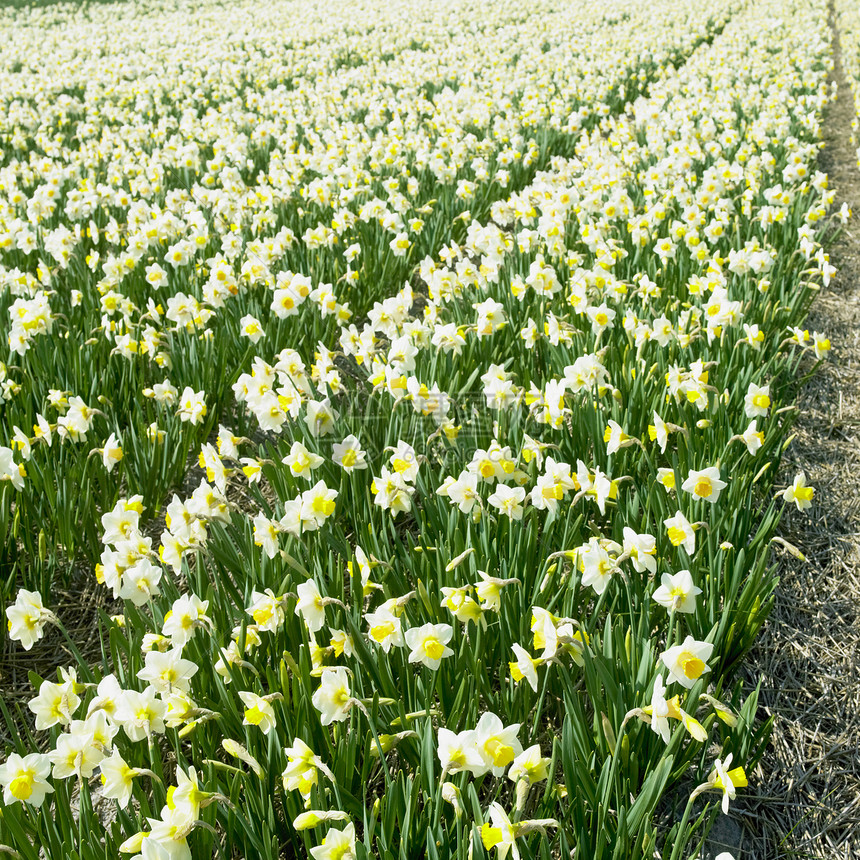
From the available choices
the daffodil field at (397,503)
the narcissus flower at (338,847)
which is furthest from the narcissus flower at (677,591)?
the narcissus flower at (338,847)

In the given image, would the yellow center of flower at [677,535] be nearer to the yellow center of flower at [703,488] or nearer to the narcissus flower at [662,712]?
the yellow center of flower at [703,488]

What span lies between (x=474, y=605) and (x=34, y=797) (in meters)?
1.03

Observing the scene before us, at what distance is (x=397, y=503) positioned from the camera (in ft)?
7.81

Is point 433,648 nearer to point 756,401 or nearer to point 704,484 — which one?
point 704,484

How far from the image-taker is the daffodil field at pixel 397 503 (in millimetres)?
1644

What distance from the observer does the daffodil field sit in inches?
64.7

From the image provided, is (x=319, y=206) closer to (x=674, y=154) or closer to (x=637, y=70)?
(x=674, y=154)

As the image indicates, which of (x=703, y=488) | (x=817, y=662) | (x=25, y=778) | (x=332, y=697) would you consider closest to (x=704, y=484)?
(x=703, y=488)

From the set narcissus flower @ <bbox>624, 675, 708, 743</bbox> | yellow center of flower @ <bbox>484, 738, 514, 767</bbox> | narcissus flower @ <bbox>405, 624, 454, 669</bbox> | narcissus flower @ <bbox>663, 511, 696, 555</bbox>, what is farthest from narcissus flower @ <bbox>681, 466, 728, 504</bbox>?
yellow center of flower @ <bbox>484, 738, 514, 767</bbox>

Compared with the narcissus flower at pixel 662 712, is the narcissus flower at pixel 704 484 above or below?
above

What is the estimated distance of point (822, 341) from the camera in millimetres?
3311

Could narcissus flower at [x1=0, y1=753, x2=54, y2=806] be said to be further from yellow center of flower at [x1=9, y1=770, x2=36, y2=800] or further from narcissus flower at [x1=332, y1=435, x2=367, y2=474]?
narcissus flower at [x1=332, y1=435, x2=367, y2=474]

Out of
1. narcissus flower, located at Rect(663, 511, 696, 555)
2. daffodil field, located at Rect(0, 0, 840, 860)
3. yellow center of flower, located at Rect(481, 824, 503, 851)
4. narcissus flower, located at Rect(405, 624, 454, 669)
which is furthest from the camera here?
narcissus flower, located at Rect(663, 511, 696, 555)

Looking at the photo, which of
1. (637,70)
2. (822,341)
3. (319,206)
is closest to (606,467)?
(822,341)
